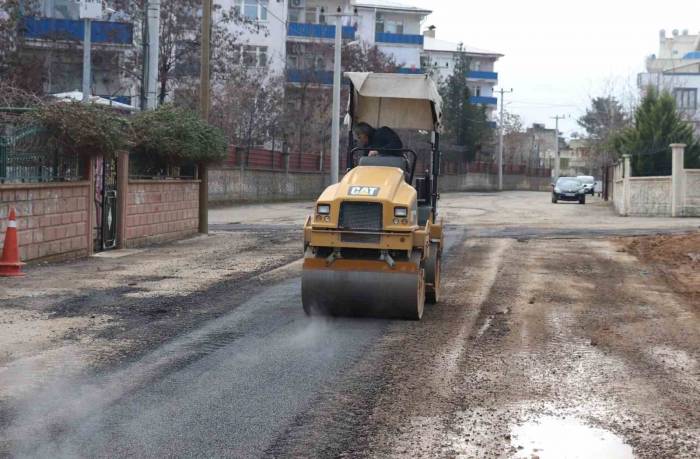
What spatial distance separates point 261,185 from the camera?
48781mm

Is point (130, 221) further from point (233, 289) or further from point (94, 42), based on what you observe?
point (94, 42)

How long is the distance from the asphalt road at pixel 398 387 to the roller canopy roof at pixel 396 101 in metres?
2.49

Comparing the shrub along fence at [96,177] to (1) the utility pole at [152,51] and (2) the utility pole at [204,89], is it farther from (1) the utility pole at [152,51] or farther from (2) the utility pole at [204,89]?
(1) the utility pole at [152,51]

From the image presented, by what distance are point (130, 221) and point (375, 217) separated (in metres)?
11.4

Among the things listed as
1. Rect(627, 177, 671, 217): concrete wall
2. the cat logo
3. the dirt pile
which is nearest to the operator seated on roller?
the cat logo

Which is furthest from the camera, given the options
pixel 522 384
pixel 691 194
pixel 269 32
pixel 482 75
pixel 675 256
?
pixel 482 75

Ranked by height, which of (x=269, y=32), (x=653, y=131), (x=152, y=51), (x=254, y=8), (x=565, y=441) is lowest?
(x=565, y=441)

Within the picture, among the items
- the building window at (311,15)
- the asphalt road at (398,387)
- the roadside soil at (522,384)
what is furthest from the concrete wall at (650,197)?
the building window at (311,15)

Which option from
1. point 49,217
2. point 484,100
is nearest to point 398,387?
point 49,217

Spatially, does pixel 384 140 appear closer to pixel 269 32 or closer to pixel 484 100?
pixel 269 32

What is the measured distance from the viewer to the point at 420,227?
11227mm

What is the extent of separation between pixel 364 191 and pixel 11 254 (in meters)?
7.06

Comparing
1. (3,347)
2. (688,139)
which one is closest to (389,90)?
(3,347)

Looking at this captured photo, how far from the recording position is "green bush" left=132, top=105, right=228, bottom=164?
2264cm
